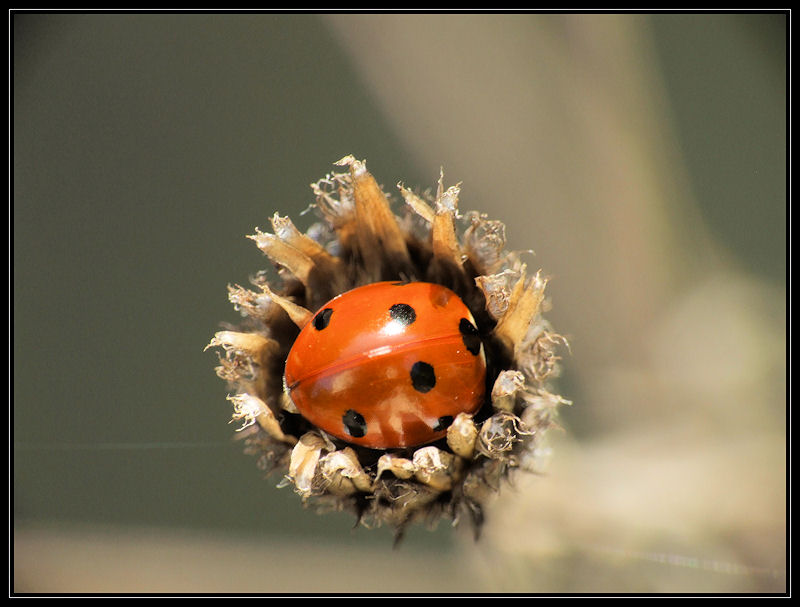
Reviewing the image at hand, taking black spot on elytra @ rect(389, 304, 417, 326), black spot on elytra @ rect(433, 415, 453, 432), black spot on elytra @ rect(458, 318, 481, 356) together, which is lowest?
black spot on elytra @ rect(433, 415, 453, 432)

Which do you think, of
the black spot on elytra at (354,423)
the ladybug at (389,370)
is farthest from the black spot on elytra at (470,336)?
the black spot on elytra at (354,423)

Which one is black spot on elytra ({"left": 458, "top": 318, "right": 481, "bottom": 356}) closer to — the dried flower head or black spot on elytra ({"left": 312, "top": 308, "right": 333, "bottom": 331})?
the dried flower head

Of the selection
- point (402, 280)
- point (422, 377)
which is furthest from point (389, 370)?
point (402, 280)

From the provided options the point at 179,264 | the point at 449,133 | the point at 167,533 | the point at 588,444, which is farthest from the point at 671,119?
the point at 167,533

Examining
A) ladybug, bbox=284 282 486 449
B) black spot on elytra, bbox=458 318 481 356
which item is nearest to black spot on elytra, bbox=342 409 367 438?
ladybug, bbox=284 282 486 449

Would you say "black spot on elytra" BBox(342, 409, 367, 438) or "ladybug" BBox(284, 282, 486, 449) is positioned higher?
"ladybug" BBox(284, 282, 486, 449)

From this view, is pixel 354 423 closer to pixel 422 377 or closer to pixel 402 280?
pixel 422 377

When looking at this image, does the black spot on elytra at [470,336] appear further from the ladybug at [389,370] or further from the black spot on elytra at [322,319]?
the black spot on elytra at [322,319]
